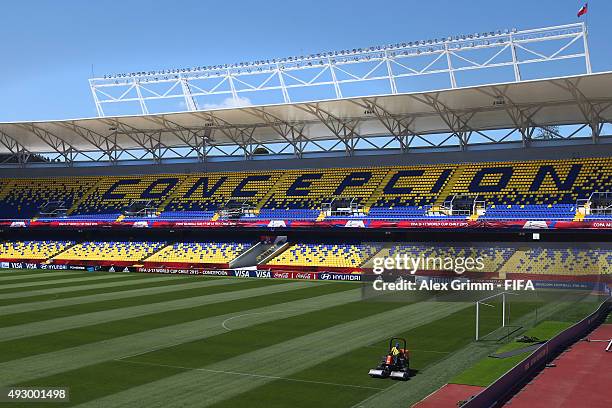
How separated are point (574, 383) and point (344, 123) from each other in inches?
1569

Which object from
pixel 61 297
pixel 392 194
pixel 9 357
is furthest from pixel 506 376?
pixel 392 194

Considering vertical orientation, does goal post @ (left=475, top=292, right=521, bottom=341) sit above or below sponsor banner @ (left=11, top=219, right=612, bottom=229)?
below

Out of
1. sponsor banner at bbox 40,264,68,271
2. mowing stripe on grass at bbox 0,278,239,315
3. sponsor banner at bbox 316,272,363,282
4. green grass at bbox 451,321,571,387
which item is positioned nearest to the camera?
green grass at bbox 451,321,571,387

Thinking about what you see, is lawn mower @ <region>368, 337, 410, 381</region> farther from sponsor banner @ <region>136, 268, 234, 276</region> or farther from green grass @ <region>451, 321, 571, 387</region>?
sponsor banner @ <region>136, 268, 234, 276</region>

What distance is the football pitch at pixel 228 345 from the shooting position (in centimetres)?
1590

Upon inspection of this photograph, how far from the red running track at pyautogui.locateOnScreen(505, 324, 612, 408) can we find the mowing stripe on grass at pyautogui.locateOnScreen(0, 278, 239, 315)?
73.6 feet

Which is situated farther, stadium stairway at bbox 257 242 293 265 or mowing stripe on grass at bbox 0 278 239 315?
stadium stairway at bbox 257 242 293 265

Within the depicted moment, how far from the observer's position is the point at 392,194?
53.4m

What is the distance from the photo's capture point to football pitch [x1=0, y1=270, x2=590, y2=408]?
15.9 meters

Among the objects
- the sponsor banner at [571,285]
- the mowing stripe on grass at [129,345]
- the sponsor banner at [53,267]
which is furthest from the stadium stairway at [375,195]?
the sponsor banner at [53,267]

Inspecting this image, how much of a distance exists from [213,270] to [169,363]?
31.1 meters

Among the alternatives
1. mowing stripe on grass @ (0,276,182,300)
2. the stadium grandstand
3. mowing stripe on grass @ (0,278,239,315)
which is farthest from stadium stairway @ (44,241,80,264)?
mowing stripe on grass @ (0,278,239,315)

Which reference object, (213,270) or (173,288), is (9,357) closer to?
(173,288)

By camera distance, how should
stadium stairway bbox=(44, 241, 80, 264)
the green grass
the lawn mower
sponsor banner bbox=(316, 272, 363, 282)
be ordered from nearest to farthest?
the green grass, the lawn mower, sponsor banner bbox=(316, 272, 363, 282), stadium stairway bbox=(44, 241, 80, 264)
